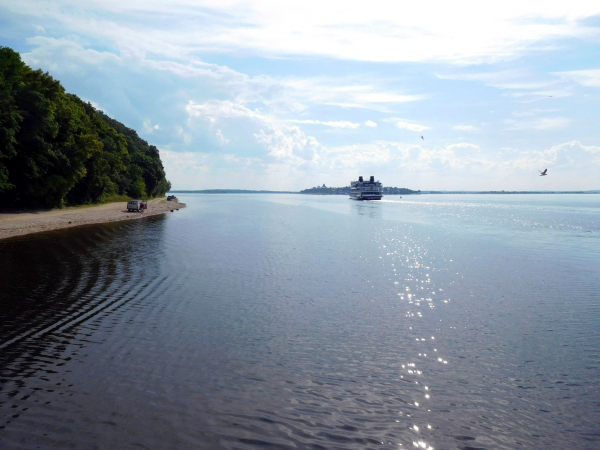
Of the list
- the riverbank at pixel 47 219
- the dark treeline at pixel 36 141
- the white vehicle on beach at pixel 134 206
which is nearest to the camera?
the riverbank at pixel 47 219

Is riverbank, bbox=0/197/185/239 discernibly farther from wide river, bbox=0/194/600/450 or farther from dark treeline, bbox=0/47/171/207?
wide river, bbox=0/194/600/450

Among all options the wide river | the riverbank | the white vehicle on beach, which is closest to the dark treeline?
the riverbank

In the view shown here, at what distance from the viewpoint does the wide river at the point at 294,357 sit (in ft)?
38.1

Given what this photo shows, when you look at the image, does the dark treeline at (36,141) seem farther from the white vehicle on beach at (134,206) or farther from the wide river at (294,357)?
the wide river at (294,357)

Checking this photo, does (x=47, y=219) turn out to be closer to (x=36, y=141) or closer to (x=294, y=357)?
(x=36, y=141)

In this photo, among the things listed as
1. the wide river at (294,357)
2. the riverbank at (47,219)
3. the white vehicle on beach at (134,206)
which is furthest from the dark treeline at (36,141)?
the wide river at (294,357)

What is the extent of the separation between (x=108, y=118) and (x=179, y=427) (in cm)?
19996

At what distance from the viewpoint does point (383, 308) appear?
2403 centimetres

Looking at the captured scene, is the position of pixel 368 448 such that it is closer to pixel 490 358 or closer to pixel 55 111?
pixel 490 358

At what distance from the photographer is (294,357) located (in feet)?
54.9

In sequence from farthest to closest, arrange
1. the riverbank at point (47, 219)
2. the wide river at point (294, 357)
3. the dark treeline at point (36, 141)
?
the dark treeline at point (36, 141) → the riverbank at point (47, 219) → the wide river at point (294, 357)

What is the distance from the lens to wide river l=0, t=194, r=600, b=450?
38.1ft

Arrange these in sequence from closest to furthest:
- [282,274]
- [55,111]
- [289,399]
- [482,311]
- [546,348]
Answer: [289,399] < [546,348] < [482,311] < [282,274] < [55,111]

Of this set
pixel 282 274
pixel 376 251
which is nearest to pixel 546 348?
pixel 282 274
